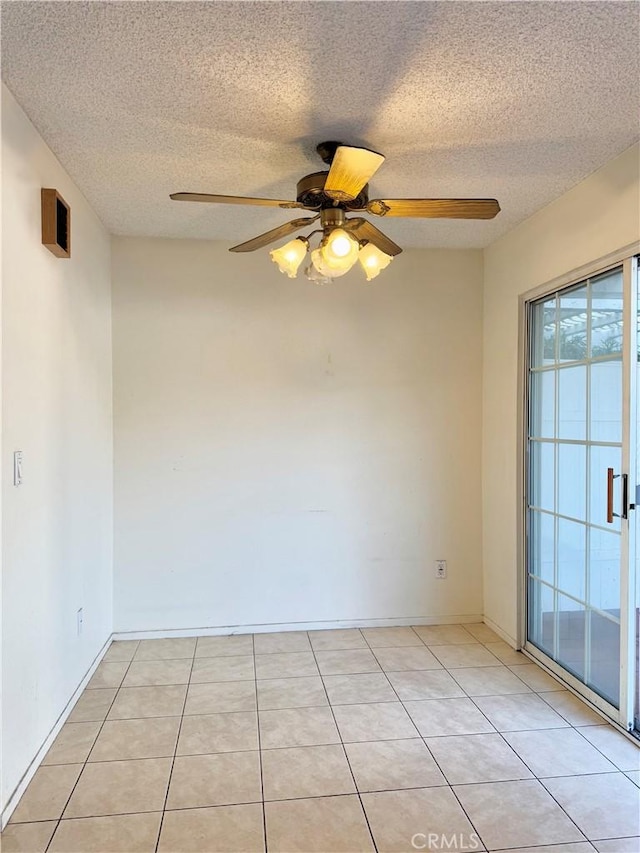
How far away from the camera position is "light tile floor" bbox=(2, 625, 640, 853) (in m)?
1.78

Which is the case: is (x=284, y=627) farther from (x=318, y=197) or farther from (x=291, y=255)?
(x=318, y=197)

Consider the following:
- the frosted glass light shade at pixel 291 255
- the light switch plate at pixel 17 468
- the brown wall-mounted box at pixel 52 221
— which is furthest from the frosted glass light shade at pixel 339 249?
the light switch plate at pixel 17 468

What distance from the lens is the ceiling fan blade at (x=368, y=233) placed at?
2178mm

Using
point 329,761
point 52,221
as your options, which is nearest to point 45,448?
point 52,221

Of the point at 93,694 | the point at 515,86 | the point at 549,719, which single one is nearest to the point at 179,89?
the point at 515,86

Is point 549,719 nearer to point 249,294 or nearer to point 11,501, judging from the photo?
point 11,501

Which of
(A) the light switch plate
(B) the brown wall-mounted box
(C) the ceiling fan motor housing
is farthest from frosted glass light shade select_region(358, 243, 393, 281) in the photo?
(A) the light switch plate

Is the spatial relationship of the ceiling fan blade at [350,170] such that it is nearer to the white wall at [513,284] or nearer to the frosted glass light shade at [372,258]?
the frosted glass light shade at [372,258]

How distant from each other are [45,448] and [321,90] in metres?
1.70

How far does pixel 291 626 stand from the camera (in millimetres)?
3523

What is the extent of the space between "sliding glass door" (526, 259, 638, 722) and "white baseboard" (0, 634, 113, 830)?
7.79 feet

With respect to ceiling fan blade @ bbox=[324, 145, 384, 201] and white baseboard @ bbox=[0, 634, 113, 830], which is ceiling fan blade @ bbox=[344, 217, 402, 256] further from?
white baseboard @ bbox=[0, 634, 113, 830]

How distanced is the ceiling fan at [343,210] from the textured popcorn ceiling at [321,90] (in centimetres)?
25

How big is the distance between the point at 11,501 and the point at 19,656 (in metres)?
0.56
